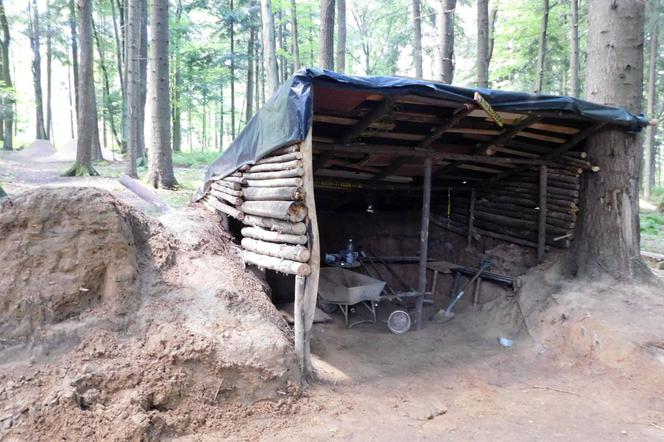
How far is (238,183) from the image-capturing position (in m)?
6.09

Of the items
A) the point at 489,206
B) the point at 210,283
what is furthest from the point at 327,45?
the point at 210,283

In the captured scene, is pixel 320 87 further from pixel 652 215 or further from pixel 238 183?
pixel 652 215

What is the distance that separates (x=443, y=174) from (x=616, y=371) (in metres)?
4.36

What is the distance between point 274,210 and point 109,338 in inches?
80.2

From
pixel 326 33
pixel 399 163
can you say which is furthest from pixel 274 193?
pixel 326 33

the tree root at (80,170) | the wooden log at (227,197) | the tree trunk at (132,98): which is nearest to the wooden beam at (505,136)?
the wooden log at (227,197)

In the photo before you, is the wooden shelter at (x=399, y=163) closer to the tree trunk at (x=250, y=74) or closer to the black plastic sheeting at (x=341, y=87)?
the black plastic sheeting at (x=341, y=87)

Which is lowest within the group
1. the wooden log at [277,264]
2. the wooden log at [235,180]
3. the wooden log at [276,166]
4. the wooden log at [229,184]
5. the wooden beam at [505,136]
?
the wooden log at [277,264]

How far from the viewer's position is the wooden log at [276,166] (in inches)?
173

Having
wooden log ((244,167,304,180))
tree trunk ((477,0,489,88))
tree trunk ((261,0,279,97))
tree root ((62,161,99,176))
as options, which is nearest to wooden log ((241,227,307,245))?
wooden log ((244,167,304,180))

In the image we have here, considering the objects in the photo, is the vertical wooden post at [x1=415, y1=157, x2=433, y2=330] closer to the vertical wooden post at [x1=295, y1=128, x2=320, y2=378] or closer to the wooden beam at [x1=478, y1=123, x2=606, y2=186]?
the wooden beam at [x1=478, y1=123, x2=606, y2=186]

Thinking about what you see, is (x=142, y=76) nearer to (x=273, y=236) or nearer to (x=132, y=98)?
(x=132, y=98)

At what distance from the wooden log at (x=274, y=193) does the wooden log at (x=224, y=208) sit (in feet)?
0.89

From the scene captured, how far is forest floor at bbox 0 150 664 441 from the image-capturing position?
3.59 metres
